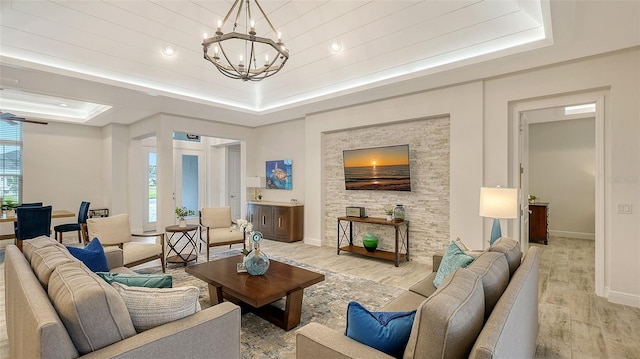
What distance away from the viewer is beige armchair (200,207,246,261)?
16.3 feet

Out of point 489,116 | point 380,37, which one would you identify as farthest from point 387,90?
point 489,116

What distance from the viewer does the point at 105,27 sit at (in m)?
3.66

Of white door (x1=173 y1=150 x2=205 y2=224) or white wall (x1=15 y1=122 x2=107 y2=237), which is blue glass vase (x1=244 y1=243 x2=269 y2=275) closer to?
white door (x1=173 y1=150 x2=205 y2=224)

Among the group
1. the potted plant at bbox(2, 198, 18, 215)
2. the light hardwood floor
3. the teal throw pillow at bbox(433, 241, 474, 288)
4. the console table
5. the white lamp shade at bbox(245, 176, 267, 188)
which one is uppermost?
the white lamp shade at bbox(245, 176, 267, 188)

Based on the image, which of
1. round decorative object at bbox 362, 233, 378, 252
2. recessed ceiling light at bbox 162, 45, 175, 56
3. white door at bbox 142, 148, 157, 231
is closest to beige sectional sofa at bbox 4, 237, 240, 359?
recessed ceiling light at bbox 162, 45, 175, 56

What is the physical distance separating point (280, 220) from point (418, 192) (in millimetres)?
3082

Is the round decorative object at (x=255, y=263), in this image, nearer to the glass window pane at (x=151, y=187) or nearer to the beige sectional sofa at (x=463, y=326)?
the beige sectional sofa at (x=463, y=326)

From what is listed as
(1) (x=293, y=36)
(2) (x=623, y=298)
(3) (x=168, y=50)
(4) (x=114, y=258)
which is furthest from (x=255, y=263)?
(2) (x=623, y=298)

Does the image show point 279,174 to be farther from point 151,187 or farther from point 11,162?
point 11,162

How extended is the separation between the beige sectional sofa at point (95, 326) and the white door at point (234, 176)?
784cm

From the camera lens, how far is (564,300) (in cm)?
343

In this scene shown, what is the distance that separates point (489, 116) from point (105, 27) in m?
5.15

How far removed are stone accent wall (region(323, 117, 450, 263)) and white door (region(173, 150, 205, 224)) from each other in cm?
515

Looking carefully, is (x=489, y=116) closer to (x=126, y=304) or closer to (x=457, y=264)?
(x=457, y=264)
